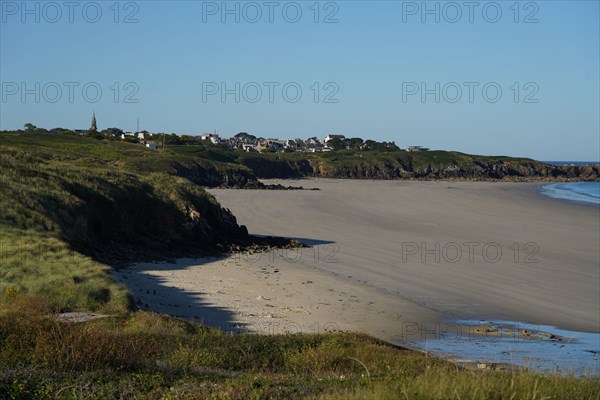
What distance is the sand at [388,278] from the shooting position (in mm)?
16656

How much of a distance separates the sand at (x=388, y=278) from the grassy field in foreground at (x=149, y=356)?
2.22 metres

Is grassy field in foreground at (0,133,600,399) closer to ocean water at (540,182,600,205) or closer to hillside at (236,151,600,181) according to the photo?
ocean water at (540,182,600,205)

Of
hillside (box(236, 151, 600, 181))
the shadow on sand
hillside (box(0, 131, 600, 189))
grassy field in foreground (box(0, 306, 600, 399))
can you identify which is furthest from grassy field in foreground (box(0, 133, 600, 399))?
hillside (box(236, 151, 600, 181))

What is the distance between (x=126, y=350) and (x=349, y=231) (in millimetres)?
26630

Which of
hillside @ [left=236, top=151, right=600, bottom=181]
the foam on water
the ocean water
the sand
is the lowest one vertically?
the foam on water

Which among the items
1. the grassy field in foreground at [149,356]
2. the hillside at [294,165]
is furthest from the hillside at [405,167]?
the grassy field in foreground at [149,356]

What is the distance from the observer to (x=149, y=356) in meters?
9.49

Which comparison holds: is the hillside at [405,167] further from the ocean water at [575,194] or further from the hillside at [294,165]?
the ocean water at [575,194]

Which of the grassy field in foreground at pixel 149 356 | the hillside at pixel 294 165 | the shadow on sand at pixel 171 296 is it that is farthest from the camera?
the hillside at pixel 294 165

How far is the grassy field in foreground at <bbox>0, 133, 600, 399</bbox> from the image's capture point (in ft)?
21.6

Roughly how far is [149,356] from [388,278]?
45.1 ft

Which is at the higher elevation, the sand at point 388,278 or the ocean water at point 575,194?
the ocean water at point 575,194

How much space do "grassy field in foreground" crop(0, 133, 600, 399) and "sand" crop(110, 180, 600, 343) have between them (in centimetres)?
222

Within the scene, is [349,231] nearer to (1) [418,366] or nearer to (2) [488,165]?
(1) [418,366]
